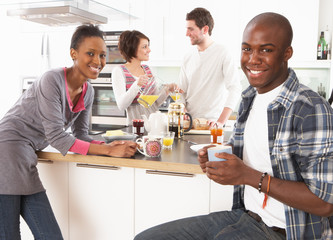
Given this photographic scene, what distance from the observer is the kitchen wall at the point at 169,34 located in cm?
392

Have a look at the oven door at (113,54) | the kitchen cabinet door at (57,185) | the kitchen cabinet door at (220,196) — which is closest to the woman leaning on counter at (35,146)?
the kitchen cabinet door at (57,185)

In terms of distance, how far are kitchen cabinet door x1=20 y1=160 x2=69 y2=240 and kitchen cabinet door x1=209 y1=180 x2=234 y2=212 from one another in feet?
2.56

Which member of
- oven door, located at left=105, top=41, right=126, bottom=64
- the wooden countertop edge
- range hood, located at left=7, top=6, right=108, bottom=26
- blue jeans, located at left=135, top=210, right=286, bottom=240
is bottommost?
blue jeans, located at left=135, top=210, right=286, bottom=240

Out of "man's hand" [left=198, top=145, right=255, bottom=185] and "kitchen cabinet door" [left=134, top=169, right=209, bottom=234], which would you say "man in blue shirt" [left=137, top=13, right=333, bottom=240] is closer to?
"man's hand" [left=198, top=145, right=255, bottom=185]

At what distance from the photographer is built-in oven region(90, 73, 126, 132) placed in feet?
14.5

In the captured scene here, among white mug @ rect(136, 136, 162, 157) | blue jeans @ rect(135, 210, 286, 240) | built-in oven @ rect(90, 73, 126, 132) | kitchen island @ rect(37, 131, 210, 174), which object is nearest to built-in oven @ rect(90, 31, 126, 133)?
built-in oven @ rect(90, 73, 126, 132)

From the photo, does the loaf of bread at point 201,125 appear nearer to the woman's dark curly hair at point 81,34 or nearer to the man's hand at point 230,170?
the woman's dark curly hair at point 81,34

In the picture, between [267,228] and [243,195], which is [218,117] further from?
[267,228]

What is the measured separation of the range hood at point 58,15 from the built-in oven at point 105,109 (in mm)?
860

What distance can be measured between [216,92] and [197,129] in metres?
0.64

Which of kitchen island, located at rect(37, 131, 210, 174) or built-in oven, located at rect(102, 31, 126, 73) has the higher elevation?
built-in oven, located at rect(102, 31, 126, 73)

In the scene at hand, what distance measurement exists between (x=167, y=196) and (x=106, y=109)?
9.55 ft

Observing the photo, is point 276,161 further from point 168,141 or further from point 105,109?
point 105,109

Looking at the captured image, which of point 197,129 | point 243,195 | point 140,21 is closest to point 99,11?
point 140,21
